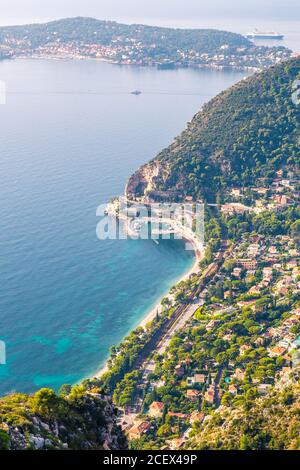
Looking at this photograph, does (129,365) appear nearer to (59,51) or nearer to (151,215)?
(151,215)

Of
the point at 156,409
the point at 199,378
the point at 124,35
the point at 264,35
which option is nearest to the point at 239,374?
the point at 199,378

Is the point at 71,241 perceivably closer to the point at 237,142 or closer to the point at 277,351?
the point at 237,142

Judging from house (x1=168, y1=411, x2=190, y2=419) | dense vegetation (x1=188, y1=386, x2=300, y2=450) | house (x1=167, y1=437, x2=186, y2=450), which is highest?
dense vegetation (x1=188, y1=386, x2=300, y2=450)

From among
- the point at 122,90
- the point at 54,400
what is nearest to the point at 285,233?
the point at 54,400

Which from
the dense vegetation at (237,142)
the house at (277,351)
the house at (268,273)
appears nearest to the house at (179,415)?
the house at (277,351)

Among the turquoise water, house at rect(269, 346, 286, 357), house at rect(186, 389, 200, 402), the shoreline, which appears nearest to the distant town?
the turquoise water

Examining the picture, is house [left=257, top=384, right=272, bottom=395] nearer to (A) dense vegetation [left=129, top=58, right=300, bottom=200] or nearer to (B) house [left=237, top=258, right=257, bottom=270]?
(B) house [left=237, top=258, right=257, bottom=270]
